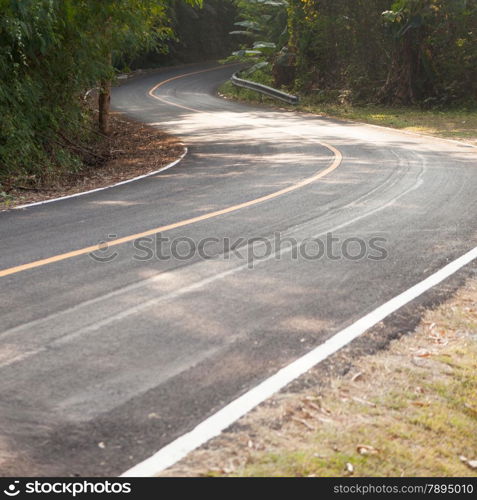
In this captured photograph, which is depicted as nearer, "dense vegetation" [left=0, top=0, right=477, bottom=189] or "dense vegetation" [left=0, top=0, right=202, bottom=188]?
"dense vegetation" [left=0, top=0, right=202, bottom=188]

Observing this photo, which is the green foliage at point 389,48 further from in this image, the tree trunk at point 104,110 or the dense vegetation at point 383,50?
the tree trunk at point 104,110

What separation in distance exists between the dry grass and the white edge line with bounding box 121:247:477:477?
0.25 ft

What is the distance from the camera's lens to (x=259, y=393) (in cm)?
465

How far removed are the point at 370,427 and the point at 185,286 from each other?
3.00 m

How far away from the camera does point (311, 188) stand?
1229cm

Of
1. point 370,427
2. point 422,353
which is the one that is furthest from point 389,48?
point 370,427

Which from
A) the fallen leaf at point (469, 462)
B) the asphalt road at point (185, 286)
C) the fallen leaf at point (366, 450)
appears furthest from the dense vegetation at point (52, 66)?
the fallen leaf at point (469, 462)

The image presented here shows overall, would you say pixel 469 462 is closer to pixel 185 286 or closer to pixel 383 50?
pixel 185 286

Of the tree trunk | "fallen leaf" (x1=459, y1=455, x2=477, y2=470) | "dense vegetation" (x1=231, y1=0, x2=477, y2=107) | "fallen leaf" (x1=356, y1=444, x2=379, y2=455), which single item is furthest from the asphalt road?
"dense vegetation" (x1=231, y1=0, x2=477, y2=107)

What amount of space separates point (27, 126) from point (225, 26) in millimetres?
47642

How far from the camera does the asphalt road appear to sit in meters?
4.34

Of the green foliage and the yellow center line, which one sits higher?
→ the green foliage

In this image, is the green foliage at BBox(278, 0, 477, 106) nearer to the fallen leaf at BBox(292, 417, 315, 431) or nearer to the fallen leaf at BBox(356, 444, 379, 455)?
the fallen leaf at BBox(292, 417, 315, 431)

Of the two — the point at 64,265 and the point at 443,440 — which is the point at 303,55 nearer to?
the point at 64,265
